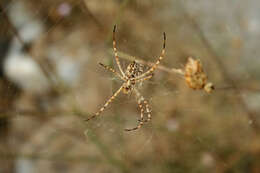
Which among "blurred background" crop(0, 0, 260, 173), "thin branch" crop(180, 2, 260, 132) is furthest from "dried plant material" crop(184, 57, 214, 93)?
"thin branch" crop(180, 2, 260, 132)

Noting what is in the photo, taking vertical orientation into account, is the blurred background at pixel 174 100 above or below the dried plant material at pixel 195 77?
above

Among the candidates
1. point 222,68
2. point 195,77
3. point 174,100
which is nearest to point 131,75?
point 195,77

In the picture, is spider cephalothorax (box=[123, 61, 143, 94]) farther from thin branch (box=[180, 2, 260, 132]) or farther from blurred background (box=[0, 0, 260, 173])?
thin branch (box=[180, 2, 260, 132])

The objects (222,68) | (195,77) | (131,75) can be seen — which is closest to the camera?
(195,77)

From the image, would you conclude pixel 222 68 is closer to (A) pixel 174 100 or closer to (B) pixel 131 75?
(A) pixel 174 100

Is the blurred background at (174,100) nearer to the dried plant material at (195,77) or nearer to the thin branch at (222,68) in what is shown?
the thin branch at (222,68)

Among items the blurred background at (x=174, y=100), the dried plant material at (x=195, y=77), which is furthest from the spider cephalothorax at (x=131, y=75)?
the blurred background at (x=174, y=100)

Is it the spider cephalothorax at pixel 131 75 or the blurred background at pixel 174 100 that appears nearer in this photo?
the spider cephalothorax at pixel 131 75

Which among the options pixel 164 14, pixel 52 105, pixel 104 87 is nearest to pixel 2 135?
pixel 52 105

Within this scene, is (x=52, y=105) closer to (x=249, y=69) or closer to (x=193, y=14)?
(x=193, y=14)

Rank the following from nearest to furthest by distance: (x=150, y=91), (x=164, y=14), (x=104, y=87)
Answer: (x=150, y=91) → (x=164, y=14) → (x=104, y=87)

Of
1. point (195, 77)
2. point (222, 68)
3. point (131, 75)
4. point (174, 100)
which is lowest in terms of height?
point (195, 77)
